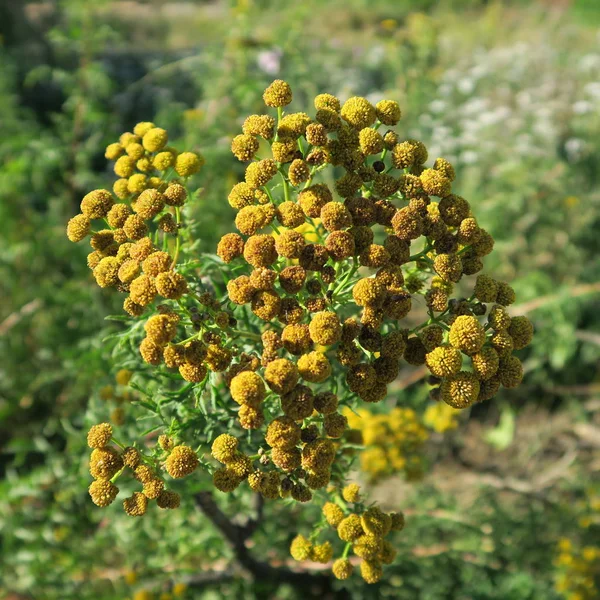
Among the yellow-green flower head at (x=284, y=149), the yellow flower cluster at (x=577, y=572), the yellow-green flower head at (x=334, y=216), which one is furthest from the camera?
the yellow flower cluster at (x=577, y=572)

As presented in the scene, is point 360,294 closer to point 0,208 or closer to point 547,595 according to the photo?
point 547,595

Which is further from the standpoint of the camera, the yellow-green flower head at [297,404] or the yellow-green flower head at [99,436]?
the yellow-green flower head at [99,436]

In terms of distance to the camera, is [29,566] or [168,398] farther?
[29,566]

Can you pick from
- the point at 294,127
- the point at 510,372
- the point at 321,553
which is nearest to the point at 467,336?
the point at 510,372

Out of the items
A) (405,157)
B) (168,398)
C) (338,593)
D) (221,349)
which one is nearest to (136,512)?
(168,398)

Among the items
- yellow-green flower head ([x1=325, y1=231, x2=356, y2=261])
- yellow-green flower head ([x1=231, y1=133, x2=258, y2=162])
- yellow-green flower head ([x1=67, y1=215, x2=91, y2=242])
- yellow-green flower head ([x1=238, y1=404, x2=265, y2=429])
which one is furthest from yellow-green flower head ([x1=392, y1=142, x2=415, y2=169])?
yellow-green flower head ([x1=67, y1=215, x2=91, y2=242])

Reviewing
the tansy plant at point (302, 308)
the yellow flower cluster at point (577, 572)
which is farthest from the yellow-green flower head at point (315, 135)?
the yellow flower cluster at point (577, 572)

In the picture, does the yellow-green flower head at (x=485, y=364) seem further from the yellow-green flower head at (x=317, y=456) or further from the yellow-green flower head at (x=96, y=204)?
the yellow-green flower head at (x=96, y=204)
